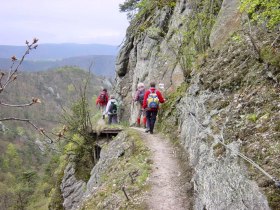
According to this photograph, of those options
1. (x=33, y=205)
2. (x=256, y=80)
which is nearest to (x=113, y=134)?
(x=256, y=80)

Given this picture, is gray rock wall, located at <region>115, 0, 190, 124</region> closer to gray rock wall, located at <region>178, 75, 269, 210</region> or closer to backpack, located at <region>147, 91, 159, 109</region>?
backpack, located at <region>147, 91, 159, 109</region>

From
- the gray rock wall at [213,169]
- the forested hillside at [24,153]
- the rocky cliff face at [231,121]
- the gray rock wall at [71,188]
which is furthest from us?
the forested hillside at [24,153]

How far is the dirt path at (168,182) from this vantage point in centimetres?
867

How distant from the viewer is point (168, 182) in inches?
385

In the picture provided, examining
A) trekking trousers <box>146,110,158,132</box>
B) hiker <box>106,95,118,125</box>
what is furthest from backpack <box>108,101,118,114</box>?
trekking trousers <box>146,110,158,132</box>

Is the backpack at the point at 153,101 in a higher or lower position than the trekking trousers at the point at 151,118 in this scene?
higher

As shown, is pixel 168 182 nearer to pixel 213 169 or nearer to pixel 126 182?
pixel 126 182

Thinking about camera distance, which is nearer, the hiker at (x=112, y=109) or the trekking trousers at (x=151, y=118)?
the trekking trousers at (x=151, y=118)

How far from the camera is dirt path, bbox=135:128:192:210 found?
8672 millimetres

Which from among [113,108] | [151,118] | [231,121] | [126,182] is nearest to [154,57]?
[113,108]

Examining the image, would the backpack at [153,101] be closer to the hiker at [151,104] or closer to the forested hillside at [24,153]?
the hiker at [151,104]

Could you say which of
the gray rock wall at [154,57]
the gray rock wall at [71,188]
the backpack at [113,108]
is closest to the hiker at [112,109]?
the backpack at [113,108]

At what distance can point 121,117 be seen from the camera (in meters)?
24.9

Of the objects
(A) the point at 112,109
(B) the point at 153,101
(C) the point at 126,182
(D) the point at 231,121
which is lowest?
(C) the point at 126,182
